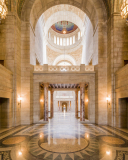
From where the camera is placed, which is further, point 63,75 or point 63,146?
point 63,75

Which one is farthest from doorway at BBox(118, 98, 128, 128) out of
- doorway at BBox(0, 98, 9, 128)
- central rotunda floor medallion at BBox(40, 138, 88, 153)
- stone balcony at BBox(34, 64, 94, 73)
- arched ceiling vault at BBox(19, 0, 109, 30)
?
doorway at BBox(0, 98, 9, 128)

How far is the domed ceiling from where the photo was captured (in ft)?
102

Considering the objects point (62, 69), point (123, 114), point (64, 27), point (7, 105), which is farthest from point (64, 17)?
point (123, 114)

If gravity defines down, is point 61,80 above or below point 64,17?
below

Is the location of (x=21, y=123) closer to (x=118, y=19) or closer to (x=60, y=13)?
(x=118, y=19)

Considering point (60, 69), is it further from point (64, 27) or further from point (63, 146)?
point (64, 27)

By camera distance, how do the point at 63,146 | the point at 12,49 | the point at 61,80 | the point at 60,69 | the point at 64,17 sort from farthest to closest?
the point at 64,17 < the point at 60,69 < the point at 61,80 < the point at 12,49 < the point at 63,146

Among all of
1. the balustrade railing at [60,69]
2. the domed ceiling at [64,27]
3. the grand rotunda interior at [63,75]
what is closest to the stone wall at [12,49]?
the grand rotunda interior at [63,75]

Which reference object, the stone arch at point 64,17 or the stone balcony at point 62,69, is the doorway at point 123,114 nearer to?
the stone balcony at point 62,69

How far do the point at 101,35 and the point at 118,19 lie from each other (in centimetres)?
194

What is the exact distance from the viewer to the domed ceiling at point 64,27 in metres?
31.1

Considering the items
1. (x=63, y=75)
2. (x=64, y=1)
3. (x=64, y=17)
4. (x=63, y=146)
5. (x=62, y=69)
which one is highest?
(x=64, y=17)

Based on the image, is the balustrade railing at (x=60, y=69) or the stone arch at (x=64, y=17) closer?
the balustrade railing at (x=60, y=69)

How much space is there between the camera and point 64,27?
32.0m
